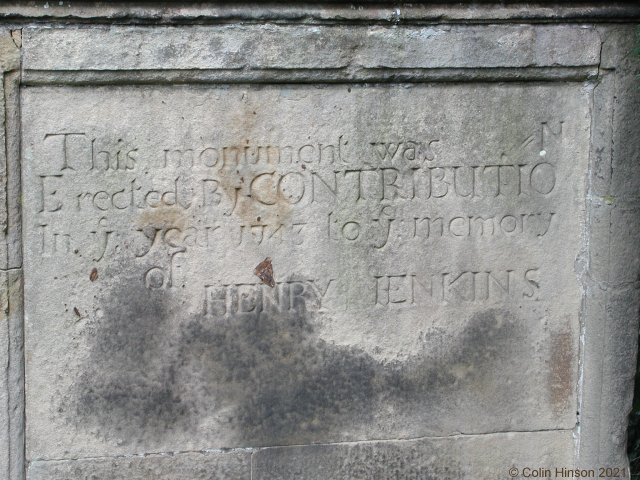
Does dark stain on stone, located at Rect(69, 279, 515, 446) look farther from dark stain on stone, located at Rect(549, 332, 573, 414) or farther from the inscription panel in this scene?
dark stain on stone, located at Rect(549, 332, 573, 414)

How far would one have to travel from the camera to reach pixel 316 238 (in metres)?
2.79

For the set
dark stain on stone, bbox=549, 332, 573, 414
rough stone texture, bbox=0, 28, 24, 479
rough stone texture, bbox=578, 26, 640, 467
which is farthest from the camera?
dark stain on stone, bbox=549, 332, 573, 414

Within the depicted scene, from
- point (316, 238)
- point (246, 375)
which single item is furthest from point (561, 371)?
point (246, 375)

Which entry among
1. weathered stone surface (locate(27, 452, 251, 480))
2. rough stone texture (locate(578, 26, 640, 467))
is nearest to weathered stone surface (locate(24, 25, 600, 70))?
rough stone texture (locate(578, 26, 640, 467))

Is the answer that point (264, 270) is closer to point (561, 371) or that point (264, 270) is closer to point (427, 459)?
point (427, 459)

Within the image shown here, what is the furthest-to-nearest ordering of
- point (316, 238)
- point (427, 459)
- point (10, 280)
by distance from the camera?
point (427, 459)
point (316, 238)
point (10, 280)

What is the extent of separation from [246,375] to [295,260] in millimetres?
470

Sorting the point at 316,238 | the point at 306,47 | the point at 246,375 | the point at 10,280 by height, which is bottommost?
the point at 246,375

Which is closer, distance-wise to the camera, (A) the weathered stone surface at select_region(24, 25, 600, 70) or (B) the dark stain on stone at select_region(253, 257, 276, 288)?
(A) the weathered stone surface at select_region(24, 25, 600, 70)

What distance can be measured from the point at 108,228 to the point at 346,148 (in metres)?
0.90

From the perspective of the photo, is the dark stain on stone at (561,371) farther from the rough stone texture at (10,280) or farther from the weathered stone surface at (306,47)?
the rough stone texture at (10,280)

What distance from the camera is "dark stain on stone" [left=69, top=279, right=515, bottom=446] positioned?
2.77 m

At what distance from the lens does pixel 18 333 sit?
106 inches

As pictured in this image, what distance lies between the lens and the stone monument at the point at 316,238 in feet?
8.71
